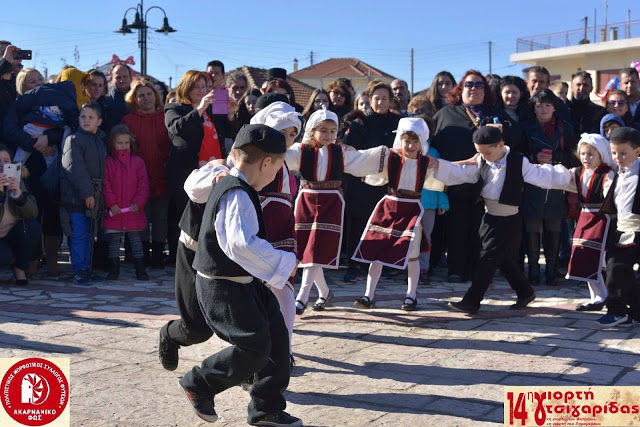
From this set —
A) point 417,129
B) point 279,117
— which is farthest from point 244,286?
point 417,129

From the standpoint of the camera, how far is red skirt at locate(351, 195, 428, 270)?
6566 millimetres

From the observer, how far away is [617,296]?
6.24m

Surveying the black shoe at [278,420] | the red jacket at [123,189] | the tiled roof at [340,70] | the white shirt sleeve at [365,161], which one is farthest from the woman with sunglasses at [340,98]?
the tiled roof at [340,70]

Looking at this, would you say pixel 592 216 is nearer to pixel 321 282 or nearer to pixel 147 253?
pixel 321 282

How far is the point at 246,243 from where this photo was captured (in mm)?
3721

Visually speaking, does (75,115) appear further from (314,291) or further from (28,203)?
(314,291)

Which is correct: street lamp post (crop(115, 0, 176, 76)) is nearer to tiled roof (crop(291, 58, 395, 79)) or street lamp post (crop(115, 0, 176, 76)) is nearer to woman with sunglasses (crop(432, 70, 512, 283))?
woman with sunglasses (crop(432, 70, 512, 283))

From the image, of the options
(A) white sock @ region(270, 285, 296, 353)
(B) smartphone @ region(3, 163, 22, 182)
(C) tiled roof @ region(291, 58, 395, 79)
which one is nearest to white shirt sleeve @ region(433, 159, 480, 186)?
(A) white sock @ region(270, 285, 296, 353)

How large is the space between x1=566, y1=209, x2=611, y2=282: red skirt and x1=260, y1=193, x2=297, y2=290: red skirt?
2775mm

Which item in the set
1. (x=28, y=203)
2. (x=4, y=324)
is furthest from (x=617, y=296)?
(x=28, y=203)

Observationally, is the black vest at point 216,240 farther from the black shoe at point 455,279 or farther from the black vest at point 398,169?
the black shoe at point 455,279

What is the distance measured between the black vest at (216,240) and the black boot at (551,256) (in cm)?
523

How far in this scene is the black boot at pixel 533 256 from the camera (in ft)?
27.6

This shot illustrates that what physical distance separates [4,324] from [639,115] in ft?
22.8
